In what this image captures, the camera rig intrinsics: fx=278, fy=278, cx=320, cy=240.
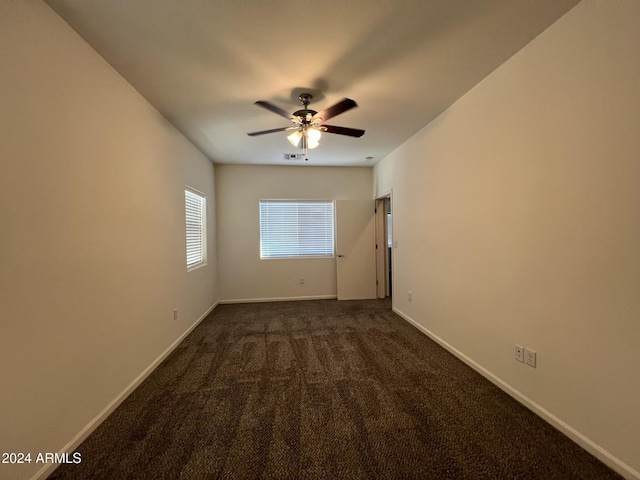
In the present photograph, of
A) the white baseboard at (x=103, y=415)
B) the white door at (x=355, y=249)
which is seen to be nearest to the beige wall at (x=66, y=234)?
the white baseboard at (x=103, y=415)

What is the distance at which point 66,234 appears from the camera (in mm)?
1610

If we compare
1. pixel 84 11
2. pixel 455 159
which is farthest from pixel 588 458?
pixel 84 11

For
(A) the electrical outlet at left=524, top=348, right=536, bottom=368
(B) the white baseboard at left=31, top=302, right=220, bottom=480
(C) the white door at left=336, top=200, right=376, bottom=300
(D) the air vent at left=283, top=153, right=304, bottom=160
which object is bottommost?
(B) the white baseboard at left=31, top=302, right=220, bottom=480

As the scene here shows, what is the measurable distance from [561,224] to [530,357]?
3.09ft

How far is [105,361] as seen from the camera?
1.93 metres

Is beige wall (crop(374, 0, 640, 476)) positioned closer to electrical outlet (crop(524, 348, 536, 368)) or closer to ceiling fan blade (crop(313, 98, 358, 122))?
electrical outlet (crop(524, 348, 536, 368))

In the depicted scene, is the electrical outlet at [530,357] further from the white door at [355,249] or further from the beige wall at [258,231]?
the beige wall at [258,231]

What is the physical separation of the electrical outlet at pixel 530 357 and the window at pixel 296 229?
3.72 meters

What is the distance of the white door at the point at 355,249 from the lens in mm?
5176

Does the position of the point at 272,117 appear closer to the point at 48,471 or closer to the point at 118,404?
the point at 118,404

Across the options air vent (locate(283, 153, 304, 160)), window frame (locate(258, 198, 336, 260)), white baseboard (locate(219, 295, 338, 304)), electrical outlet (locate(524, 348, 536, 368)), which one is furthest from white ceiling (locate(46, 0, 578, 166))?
white baseboard (locate(219, 295, 338, 304))

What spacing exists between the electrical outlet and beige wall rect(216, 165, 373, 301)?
11.8 ft

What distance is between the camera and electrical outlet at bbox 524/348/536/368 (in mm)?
1902

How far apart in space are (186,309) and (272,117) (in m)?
2.53
